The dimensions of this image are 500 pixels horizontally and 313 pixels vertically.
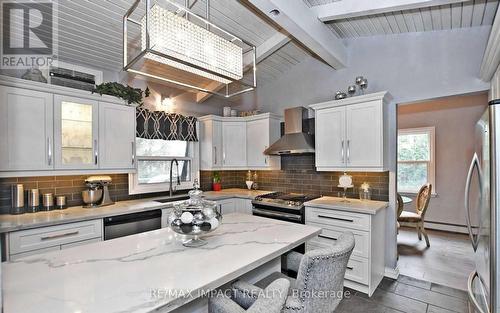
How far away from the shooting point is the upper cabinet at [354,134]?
2994 mm

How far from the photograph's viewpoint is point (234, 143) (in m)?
4.37

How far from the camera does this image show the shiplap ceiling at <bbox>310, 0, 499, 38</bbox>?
97.8 inches

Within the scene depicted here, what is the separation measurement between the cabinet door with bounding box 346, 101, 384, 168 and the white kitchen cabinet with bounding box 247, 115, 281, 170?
1292 mm

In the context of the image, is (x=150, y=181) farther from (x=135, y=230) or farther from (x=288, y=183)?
(x=288, y=183)

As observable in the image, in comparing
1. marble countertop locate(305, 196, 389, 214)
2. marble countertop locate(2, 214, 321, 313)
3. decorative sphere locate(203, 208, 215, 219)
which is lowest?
marble countertop locate(305, 196, 389, 214)

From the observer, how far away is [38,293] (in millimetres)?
1063

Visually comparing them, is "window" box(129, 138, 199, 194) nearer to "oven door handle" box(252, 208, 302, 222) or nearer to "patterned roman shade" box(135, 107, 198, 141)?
"patterned roman shade" box(135, 107, 198, 141)

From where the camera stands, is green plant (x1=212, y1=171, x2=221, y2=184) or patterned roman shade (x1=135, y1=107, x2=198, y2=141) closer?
patterned roman shade (x1=135, y1=107, x2=198, y2=141)

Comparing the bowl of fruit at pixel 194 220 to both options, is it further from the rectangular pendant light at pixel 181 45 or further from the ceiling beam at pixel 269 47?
the ceiling beam at pixel 269 47

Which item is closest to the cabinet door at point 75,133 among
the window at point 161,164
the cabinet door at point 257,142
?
the window at point 161,164

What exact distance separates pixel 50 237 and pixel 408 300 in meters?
3.60

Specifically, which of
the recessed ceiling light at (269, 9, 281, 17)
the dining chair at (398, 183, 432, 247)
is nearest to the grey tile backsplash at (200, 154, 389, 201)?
the dining chair at (398, 183, 432, 247)

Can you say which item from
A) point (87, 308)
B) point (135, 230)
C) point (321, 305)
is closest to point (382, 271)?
point (321, 305)

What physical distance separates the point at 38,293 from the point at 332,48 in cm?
348
